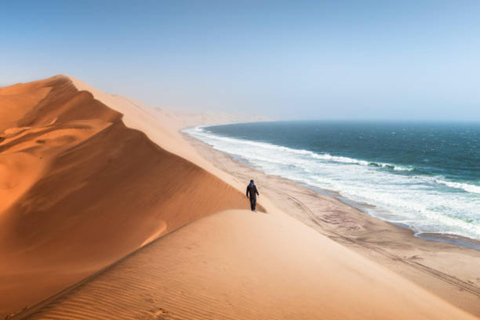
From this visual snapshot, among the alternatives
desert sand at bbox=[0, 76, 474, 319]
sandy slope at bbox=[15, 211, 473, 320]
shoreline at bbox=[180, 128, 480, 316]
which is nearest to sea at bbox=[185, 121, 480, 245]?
shoreline at bbox=[180, 128, 480, 316]

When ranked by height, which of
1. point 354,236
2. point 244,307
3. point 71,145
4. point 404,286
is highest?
point 71,145

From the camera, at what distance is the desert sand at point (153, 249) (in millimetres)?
4766

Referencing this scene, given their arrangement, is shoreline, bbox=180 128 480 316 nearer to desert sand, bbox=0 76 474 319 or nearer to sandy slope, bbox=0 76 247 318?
desert sand, bbox=0 76 474 319

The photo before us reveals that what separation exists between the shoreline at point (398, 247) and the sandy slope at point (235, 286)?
3597 mm

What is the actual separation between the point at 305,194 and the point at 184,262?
58.0 ft

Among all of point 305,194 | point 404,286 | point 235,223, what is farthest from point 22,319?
point 305,194

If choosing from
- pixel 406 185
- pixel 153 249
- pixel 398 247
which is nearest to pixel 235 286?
pixel 153 249

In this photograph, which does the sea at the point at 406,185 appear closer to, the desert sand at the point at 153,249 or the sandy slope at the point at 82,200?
the desert sand at the point at 153,249

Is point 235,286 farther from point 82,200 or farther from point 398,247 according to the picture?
point 82,200

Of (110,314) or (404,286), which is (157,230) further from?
(404,286)

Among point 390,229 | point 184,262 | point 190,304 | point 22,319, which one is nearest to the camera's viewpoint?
point 22,319

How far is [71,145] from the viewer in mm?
20094

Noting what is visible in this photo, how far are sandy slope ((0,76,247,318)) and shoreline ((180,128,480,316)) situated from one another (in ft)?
15.7

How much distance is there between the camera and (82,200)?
1378 cm
